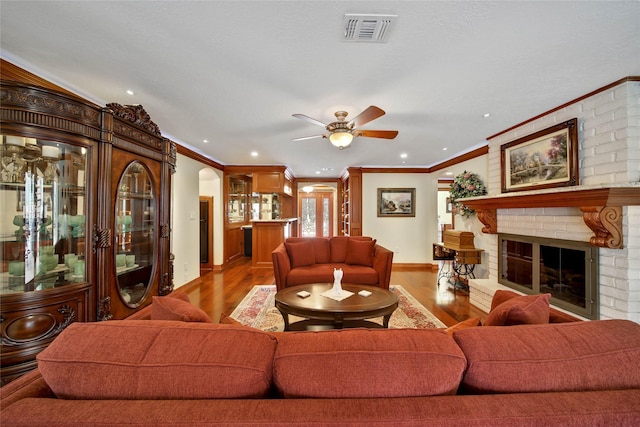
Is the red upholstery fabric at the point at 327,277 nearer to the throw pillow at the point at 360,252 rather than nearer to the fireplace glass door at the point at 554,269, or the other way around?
the throw pillow at the point at 360,252

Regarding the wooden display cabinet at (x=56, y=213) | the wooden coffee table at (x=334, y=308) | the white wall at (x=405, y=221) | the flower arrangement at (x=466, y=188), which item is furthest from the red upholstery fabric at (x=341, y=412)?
the white wall at (x=405, y=221)

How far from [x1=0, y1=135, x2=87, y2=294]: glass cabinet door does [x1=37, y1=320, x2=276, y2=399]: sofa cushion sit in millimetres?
1031

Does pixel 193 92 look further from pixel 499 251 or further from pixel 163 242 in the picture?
pixel 499 251

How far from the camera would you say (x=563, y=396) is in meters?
0.69

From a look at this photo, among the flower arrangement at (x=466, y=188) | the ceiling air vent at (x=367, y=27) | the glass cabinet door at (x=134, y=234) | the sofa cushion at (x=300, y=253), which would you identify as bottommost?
the sofa cushion at (x=300, y=253)

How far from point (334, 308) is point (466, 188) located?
336 cm

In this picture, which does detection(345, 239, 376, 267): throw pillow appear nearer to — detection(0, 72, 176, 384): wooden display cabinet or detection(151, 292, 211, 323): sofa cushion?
detection(0, 72, 176, 384): wooden display cabinet

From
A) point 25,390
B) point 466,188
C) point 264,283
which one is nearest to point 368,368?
point 25,390

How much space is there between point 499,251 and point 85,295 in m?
4.44

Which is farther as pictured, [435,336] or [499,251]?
[499,251]

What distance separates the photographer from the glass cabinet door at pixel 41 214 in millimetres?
1484

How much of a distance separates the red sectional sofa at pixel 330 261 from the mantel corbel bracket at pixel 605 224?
1904 millimetres

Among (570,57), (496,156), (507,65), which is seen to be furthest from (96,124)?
(496,156)

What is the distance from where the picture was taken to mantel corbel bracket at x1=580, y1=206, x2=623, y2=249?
221 cm
